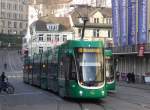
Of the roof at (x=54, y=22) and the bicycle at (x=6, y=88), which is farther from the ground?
the roof at (x=54, y=22)

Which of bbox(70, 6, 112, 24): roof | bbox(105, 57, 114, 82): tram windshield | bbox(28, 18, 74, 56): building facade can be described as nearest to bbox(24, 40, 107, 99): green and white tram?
bbox(105, 57, 114, 82): tram windshield

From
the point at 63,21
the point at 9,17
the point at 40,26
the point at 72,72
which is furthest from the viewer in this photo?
the point at 9,17

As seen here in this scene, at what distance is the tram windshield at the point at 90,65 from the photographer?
2788 centimetres

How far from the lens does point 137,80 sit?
66.5 metres

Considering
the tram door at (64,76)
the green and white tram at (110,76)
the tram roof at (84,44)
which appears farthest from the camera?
the green and white tram at (110,76)

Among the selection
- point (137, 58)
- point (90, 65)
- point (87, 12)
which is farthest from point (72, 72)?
point (87, 12)

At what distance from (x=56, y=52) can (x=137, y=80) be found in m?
33.9

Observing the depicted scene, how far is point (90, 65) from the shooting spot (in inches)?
1108

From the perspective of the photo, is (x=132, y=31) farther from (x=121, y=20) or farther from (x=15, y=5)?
(x=15, y=5)

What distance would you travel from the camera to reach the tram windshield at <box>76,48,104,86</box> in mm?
27875

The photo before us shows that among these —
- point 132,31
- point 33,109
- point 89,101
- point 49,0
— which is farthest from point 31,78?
point 49,0

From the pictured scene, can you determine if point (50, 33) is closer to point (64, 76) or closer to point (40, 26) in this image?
point (40, 26)

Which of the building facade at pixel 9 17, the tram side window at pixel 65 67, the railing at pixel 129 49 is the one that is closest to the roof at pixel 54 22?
the railing at pixel 129 49

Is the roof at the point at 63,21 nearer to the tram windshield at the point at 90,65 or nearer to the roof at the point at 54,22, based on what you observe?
the roof at the point at 54,22
